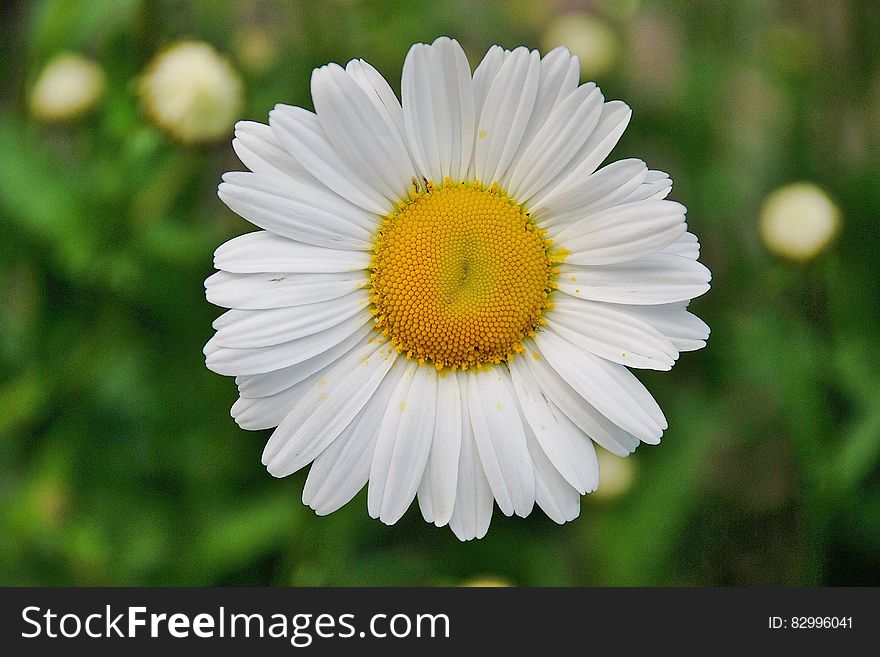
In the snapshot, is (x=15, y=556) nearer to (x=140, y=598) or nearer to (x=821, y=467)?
(x=140, y=598)

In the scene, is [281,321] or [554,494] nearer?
[281,321]

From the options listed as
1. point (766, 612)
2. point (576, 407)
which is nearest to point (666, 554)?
point (766, 612)

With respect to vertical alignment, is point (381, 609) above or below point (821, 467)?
below

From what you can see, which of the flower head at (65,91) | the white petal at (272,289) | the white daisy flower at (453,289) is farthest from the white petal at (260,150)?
the flower head at (65,91)

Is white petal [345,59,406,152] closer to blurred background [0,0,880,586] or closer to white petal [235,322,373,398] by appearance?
white petal [235,322,373,398]

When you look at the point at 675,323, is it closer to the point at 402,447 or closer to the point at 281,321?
the point at 402,447

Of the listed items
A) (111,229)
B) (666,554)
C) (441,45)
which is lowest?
(666,554)

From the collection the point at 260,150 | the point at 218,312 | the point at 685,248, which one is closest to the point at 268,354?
the point at 260,150
